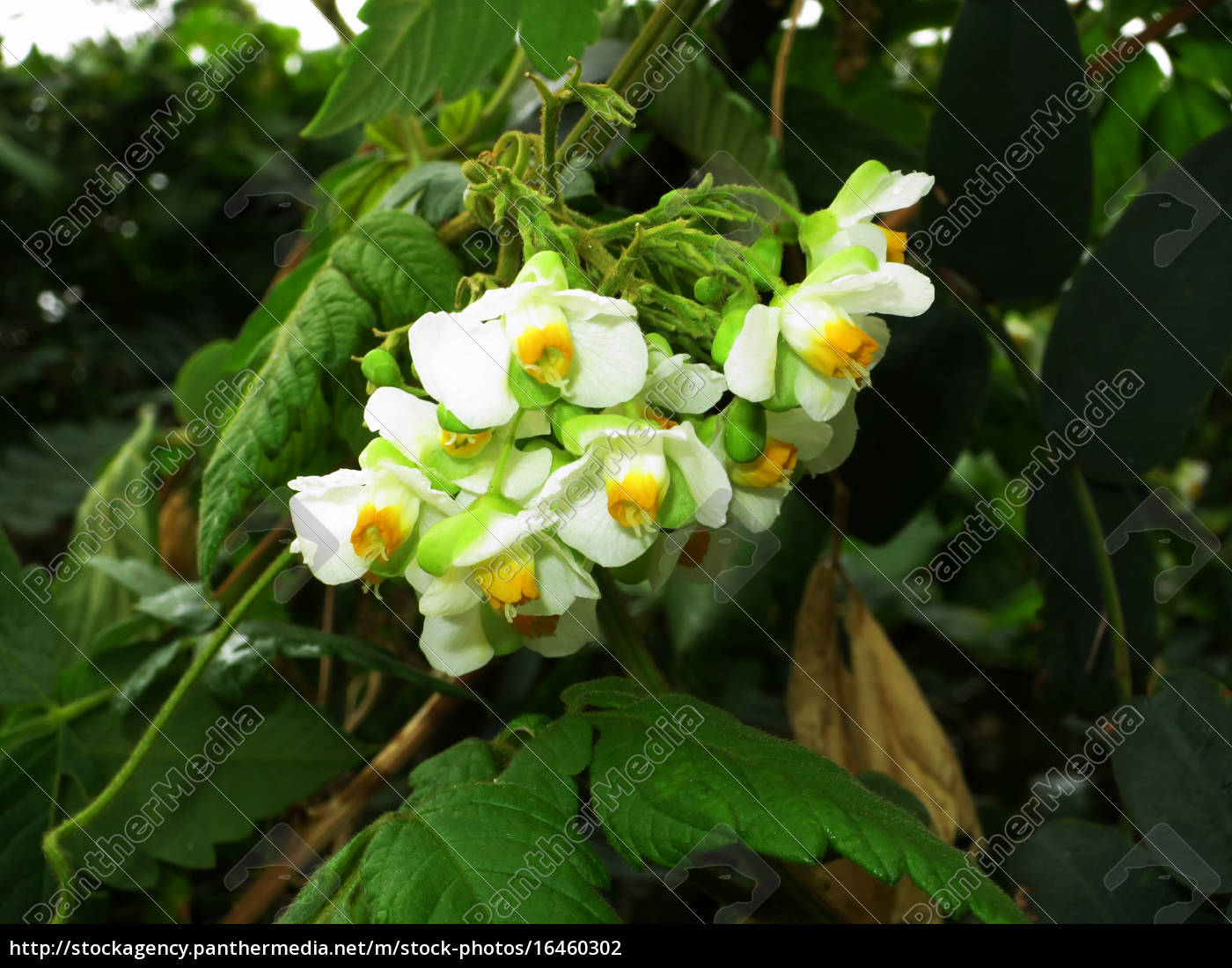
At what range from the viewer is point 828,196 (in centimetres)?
85

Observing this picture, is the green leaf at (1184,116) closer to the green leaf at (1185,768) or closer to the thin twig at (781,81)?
the thin twig at (781,81)

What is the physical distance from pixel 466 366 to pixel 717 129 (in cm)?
42

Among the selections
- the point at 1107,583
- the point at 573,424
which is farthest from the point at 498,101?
the point at 1107,583

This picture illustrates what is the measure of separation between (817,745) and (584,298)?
485mm

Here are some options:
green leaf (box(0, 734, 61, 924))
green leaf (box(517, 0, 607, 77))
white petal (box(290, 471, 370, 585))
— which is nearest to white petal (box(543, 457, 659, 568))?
white petal (box(290, 471, 370, 585))

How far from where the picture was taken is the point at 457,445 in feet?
1.57

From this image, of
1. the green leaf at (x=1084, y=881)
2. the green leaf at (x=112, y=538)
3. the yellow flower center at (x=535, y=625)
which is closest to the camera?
the yellow flower center at (x=535, y=625)

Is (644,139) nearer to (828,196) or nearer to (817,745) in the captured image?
(828,196)

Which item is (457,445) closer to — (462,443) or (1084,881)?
(462,443)

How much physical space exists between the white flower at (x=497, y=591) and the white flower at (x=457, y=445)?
21 millimetres

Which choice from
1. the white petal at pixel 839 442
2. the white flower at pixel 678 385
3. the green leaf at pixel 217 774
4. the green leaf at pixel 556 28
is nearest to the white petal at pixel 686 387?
the white flower at pixel 678 385

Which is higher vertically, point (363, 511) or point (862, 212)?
point (862, 212)

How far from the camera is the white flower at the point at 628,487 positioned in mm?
453

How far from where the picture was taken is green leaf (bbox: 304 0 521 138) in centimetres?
62
